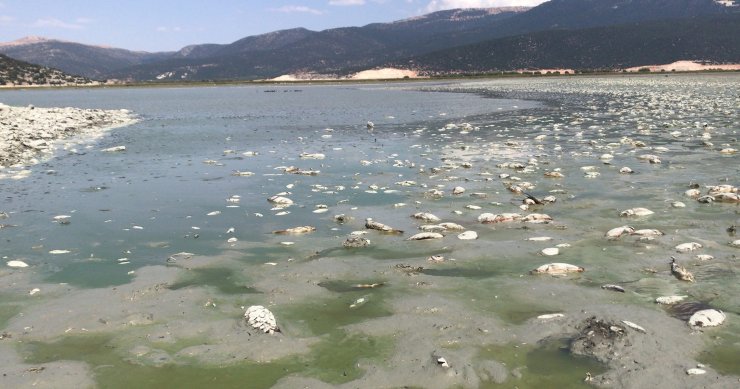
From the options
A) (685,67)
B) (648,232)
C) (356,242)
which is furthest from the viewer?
(685,67)

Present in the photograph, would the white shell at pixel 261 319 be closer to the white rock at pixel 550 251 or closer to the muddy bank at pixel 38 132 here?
the white rock at pixel 550 251

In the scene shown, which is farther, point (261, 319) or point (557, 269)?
point (557, 269)

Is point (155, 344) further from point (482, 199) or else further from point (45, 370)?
point (482, 199)

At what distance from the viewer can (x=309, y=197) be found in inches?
490

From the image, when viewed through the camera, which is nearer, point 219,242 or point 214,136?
point 219,242

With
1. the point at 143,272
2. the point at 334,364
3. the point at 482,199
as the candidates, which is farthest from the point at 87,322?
the point at 482,199

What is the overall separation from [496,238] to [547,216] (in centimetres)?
153

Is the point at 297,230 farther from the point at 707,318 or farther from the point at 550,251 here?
the point at 707,318

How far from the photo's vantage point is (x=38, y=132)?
87.9ft

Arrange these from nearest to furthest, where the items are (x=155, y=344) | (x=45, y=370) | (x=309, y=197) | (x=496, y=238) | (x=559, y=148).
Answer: (x=45, y=370) → (x=155, y=344) → (x=496, y=238) → (x=309, y=197) → (x=559, y=148)

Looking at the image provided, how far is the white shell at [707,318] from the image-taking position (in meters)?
5.34

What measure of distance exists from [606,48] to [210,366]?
7327 inches

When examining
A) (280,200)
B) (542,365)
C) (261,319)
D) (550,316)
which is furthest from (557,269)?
(280,200)

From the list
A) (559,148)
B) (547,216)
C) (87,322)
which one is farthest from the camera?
(559,148)
